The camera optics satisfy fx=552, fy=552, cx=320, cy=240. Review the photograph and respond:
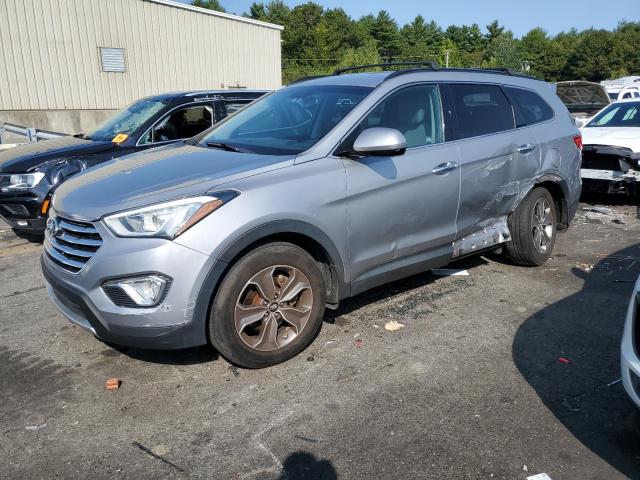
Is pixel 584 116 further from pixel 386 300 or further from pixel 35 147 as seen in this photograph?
pixel 35 147

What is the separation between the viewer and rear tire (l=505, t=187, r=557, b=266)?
204 inches

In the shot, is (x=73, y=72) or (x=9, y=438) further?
(x=73, y=72)

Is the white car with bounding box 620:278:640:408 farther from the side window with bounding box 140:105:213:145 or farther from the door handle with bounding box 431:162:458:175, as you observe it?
the side window with bounding box 140:105:213:145

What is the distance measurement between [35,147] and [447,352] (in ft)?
17.9

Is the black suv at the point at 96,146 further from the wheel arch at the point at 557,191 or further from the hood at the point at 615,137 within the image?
the hood at the point at 615,137

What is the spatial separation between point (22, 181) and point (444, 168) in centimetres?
457

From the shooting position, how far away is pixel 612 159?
814cm

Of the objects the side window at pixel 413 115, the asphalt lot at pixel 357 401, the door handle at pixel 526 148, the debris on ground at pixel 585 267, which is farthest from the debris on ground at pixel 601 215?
the side window at pixel 413 115

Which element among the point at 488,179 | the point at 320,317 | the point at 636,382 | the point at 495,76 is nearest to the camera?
the point at 636,382

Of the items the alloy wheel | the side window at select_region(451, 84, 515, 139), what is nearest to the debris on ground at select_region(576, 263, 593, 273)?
the side window at select_region(451, 84, 515, 139)

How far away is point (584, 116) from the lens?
12297 mm

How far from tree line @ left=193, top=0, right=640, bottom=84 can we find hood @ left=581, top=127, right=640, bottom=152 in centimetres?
5851

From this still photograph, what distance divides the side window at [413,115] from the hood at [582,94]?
33.5 ft

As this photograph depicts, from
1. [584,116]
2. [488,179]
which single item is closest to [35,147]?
[488,179]
